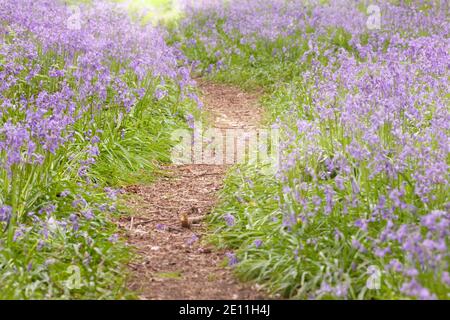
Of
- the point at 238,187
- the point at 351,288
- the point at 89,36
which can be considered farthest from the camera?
the point at 89,36

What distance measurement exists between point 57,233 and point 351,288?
6.98 feet

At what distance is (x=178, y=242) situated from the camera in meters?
5.20

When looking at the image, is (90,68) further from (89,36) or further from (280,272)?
(280,272)

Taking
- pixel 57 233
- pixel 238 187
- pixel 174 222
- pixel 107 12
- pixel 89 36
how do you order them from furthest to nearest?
pixel 107 12, pixel 89 36, pixel 238 187, pixel 174 222, pixel 57 233

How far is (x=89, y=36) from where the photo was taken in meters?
8.04

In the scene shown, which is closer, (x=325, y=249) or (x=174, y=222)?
(x=325, y=249)

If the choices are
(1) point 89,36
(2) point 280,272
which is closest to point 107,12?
(1) point 89,36

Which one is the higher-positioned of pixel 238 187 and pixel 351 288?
pixel 238 187

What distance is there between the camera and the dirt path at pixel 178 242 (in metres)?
4.27

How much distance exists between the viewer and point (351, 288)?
3.70m

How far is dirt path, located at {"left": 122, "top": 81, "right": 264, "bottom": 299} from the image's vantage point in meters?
4.27
